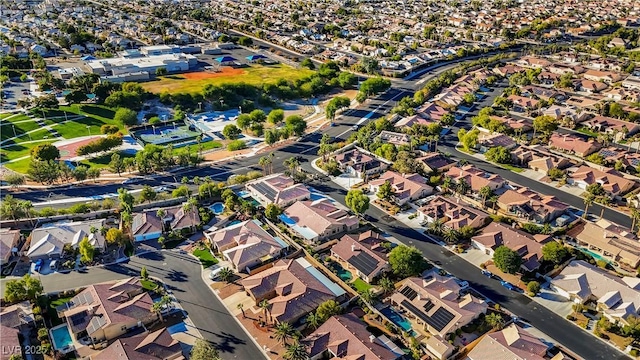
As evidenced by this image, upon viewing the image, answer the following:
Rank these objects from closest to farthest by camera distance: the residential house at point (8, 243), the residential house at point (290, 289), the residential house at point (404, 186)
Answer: the residential house at point (290, 289) < the residential house at point (8, 243) < the residential house at point (404, 186)

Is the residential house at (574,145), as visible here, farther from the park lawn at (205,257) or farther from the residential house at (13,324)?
the residential house at (13,324)

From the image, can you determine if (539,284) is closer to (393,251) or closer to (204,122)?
(393,251)

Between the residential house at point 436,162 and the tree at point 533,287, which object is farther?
the residential house at point 436,162

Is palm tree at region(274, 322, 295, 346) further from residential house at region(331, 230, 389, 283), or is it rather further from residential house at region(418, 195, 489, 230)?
residential house at region(418, 195, 489, 230)

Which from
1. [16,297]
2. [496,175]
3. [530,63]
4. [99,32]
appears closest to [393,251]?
[496,175]

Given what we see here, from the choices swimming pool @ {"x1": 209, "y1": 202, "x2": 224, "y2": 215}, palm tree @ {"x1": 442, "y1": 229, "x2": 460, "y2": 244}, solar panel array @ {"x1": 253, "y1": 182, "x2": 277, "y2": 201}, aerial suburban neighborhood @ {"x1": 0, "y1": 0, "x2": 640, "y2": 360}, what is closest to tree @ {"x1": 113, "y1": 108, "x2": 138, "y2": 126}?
aerial suburban neighborhood @ {"x1": 0, "y1": 0, "x2": 640, "y2": 360}

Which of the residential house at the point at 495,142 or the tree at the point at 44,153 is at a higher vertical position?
the residential house at the point at 495,142

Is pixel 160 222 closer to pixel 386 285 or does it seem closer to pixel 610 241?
pixel 386 285

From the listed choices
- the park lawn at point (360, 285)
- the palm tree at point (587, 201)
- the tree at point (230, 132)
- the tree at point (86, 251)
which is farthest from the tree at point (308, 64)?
the park lawn at point (360, 285)

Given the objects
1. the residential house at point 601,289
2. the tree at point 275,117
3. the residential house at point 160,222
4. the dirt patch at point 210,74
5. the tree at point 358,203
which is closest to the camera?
the residential house at point 601,289
